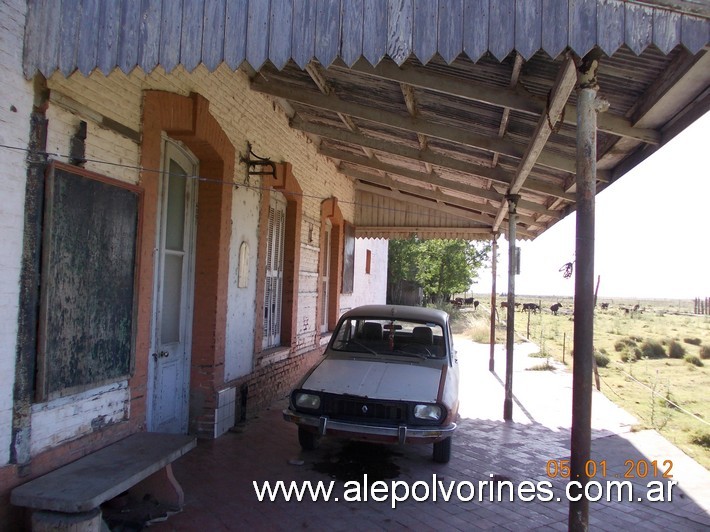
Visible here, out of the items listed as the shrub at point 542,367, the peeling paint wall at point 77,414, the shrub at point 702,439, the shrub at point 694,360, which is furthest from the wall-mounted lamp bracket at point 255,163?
the shrub at point 694,360

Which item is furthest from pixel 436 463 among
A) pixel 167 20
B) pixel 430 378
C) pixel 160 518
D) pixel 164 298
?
pixel 167 20

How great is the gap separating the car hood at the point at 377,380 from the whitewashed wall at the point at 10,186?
279cm

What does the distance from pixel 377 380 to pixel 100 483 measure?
9.41 feet

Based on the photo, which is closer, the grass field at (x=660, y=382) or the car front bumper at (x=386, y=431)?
the car front bumper at (x=386, y=431)

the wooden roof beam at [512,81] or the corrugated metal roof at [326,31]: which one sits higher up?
the wooden roof beam at [512,81]

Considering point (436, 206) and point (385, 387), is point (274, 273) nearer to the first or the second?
point (385, 387)

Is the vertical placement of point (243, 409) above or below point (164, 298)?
below

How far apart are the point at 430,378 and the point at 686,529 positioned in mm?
2520

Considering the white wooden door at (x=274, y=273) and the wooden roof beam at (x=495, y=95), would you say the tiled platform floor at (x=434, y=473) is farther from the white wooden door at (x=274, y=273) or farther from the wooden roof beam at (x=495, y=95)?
the wooden roof beam at (x=495, y=95)

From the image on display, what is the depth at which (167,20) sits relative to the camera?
323cm

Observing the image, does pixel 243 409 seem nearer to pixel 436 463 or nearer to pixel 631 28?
pixel 436 463

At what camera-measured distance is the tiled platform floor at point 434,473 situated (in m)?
4.34

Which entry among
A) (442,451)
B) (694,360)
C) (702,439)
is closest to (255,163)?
(442,451)

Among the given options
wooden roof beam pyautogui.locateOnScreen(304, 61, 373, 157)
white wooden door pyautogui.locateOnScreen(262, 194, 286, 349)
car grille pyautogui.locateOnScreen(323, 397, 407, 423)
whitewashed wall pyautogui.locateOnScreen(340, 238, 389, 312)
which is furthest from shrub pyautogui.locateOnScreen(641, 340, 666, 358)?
wooden roof beam pyautogui.locateOnScreen(304, 61, 373, 157)
